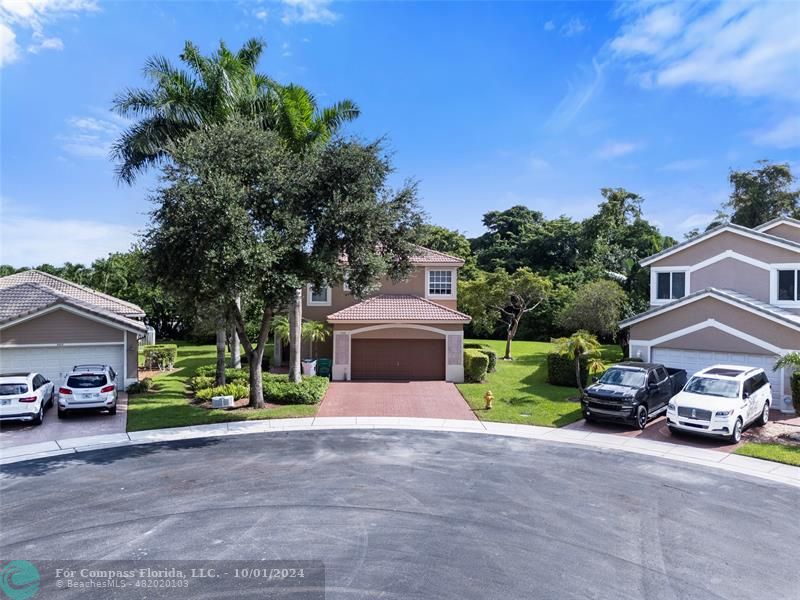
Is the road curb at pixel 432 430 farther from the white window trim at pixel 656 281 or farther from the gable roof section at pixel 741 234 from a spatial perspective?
the gable roof section at pixel 741 234

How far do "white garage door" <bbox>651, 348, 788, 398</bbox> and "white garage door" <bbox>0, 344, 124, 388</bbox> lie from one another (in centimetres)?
2363

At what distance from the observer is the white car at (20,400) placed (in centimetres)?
1619

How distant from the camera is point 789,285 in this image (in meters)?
22.2

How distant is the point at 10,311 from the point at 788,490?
1096 inches

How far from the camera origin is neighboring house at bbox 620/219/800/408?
19.7 metres

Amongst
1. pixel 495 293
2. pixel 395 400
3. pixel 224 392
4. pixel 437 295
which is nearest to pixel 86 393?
pixel 224 392

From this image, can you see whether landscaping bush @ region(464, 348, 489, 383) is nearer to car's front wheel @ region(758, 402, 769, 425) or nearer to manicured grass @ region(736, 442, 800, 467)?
car's front wheel @ region(758, 402, 769, 425)

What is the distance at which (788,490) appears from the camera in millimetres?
11625

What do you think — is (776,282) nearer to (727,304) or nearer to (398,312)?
(727,304)

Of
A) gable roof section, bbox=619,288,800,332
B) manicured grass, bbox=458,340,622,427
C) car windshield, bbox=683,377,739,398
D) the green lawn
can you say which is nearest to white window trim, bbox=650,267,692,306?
gable roof section, bbox=619,288,800,332

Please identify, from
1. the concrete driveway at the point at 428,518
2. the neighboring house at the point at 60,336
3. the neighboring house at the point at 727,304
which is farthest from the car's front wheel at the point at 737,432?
the neighboring house at the point at 60,336

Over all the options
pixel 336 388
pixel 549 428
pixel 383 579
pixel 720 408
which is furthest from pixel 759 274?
pixel 383 579

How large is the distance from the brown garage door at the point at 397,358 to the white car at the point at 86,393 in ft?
37.2

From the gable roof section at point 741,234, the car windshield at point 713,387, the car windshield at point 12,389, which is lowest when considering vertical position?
the car windshield at point 12,389
